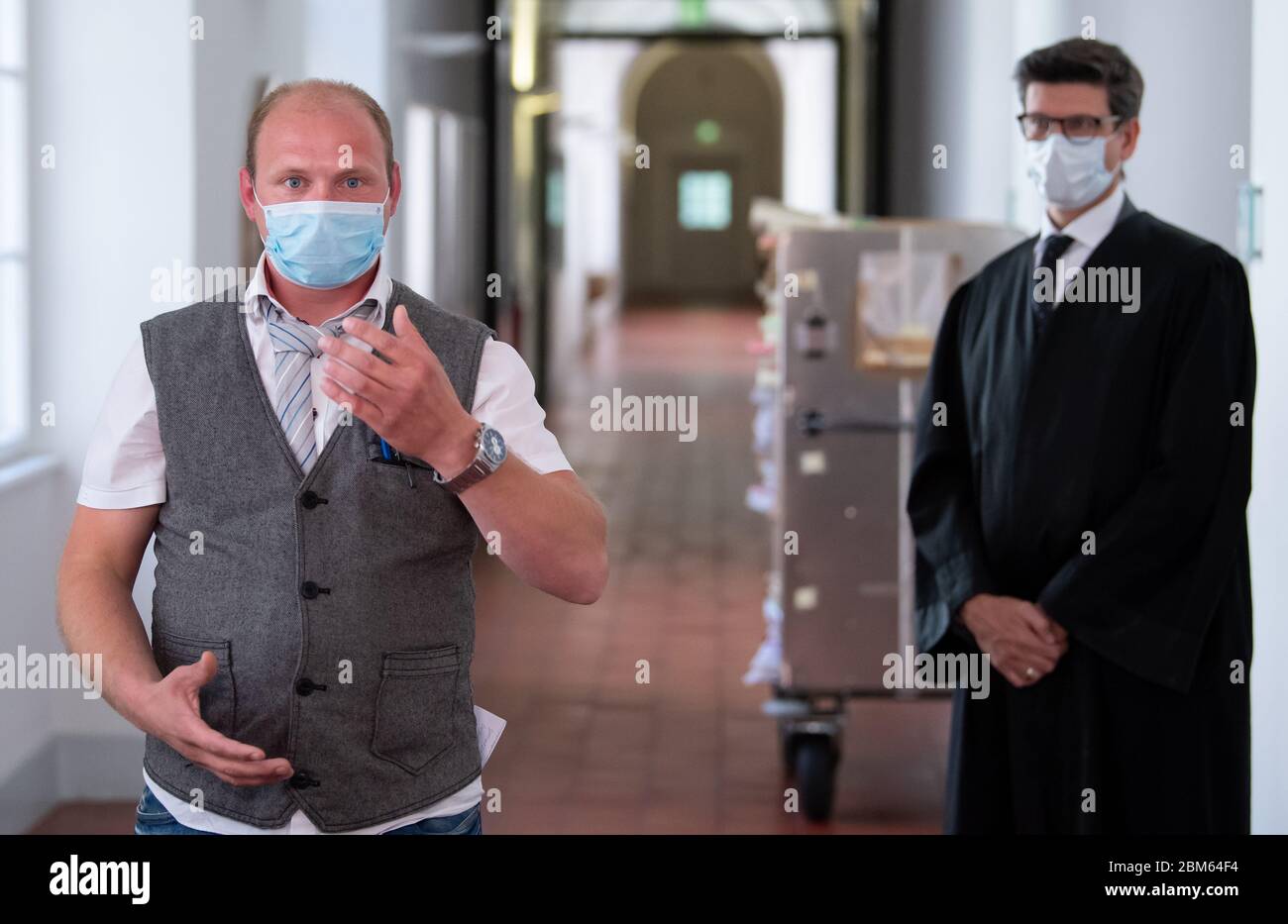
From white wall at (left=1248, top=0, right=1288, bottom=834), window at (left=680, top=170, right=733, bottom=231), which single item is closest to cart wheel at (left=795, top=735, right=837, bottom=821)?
white wall at (left=1248, top=0, right=1288, bottom=834)

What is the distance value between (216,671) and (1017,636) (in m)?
1.26

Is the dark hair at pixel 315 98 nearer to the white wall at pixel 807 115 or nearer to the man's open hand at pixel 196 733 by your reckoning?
the man's open hand at pixel 196 733

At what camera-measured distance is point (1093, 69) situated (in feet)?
8.20

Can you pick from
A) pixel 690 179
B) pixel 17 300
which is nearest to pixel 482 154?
pixel 17 300

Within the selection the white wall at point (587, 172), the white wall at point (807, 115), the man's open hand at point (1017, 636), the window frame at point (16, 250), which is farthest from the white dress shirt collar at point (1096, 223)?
the white wall at point (807, 115)

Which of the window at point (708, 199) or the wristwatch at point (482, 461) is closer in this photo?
the wristwatch at point (482, 461)

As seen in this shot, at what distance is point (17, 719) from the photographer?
4.01m

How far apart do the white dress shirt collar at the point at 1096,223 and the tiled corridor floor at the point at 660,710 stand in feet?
6.30

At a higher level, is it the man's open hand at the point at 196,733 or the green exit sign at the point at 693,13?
the green exit sign at the point at 693,13

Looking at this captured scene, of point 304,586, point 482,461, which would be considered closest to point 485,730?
point 304,586

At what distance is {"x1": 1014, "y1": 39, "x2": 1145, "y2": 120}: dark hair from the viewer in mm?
2479

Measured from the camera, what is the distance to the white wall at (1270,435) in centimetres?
298
